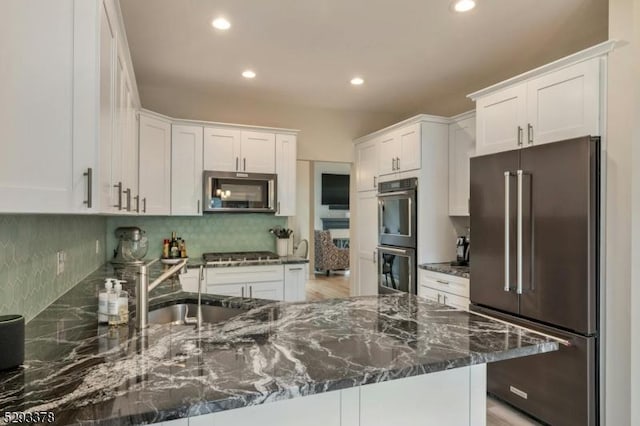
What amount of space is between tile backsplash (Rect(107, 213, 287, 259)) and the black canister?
3033 millimetres

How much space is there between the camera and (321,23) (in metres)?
2.69

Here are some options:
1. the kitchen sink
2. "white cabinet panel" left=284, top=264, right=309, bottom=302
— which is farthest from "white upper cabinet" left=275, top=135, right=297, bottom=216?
the kitchen sink

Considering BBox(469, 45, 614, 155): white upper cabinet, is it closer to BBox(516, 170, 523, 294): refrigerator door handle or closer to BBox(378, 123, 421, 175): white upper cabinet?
BBox(516, 170, 523, 294): refrigerator door handle

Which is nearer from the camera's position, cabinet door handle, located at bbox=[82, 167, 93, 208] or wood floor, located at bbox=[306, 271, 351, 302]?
cabinet door handle, located at bbox=[82, 167, 93, 208]

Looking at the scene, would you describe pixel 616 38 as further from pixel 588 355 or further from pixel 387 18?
pixel 588 355

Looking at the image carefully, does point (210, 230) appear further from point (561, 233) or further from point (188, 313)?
point (561, 233)

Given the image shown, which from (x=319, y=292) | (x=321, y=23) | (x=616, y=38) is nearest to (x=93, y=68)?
(x=321, y=23)

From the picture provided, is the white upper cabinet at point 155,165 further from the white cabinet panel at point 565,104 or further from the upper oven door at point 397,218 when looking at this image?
the white cabinet panel at point 565,104

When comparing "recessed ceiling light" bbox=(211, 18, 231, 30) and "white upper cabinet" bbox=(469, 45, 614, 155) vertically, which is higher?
"recessed ceiling light" bbox=(211, 18, 231, 30)

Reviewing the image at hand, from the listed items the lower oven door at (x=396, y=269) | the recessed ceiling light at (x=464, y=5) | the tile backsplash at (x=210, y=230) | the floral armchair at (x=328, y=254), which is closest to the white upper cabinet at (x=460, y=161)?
the lower oven door at (x=396, y=269)

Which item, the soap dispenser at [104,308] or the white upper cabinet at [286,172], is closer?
the soap dispenser at [104,308]

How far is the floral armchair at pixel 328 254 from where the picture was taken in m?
8.68

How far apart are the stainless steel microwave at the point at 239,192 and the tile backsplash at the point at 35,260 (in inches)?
59.3

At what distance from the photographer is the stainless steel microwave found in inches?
157
